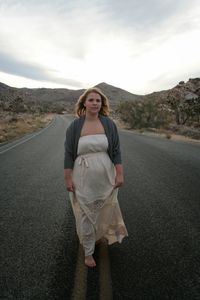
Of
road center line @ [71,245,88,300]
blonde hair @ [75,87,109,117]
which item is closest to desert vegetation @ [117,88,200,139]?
blonde hair @ [75,87,109,117]

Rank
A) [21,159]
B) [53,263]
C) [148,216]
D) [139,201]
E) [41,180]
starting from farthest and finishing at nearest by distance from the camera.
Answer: [21,159] → [41,180] → [139,201] → [148,216] → [53,263]

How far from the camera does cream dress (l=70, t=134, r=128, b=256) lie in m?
3.72

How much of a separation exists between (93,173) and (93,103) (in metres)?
0.80

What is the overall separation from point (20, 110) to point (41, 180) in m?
89.0

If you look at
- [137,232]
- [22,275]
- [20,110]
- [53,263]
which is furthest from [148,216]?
[20,110]

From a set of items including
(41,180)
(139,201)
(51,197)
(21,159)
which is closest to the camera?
(139,201)

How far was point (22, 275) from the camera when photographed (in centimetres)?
344

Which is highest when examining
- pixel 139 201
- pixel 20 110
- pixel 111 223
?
pixel 111 223

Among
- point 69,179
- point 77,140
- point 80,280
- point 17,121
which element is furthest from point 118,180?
point 17,121

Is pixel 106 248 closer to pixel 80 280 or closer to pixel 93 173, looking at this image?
pixel 80 280

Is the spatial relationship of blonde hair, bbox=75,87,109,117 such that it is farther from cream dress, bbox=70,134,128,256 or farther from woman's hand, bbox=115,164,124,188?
woman's hand, bbox=115,164,124,188

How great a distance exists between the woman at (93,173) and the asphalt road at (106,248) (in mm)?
309

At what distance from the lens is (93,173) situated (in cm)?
373

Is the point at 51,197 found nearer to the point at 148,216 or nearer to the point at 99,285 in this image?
the point at 148,216
